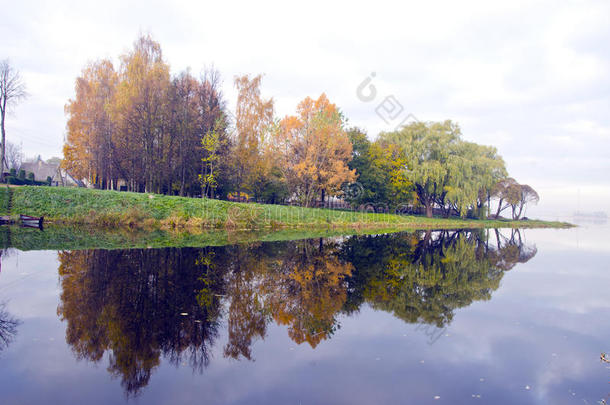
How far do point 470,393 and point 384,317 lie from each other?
8.75ft

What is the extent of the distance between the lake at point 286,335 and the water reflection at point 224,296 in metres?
0.04

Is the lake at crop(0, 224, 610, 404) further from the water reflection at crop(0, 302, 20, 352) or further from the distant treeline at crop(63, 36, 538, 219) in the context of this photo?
the distant treeline at crop(63, 36, 538, 219)

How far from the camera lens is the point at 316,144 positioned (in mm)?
32031

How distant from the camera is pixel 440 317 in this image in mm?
7000

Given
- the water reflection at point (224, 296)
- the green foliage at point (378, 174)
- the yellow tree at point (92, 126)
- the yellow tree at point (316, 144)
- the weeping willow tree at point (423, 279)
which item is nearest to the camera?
the water reflection at point (224, 296)

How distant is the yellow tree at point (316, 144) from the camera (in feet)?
104

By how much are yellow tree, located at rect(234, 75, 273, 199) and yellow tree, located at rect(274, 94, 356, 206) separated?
2.43m

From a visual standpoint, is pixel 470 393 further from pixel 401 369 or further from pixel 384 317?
pixel 384 317

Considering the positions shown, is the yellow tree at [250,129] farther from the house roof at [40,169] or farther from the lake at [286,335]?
the house roof at [40,169]

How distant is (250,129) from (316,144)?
310 inches

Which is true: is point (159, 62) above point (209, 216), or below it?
above

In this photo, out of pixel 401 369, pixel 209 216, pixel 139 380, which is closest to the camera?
pixel 139 380

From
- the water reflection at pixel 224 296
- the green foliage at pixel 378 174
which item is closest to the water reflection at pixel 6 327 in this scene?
the water reflection at pixel 224 296

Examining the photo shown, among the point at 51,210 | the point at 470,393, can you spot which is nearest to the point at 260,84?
the point at 51,210
